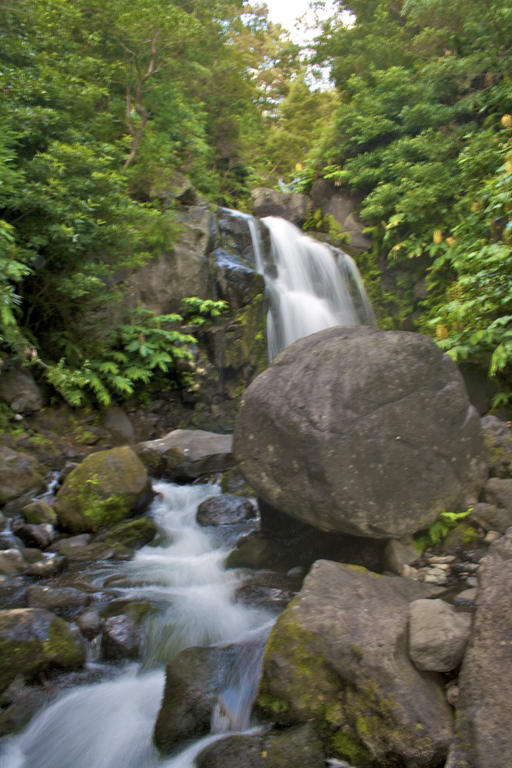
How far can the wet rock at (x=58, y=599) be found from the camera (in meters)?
4.06

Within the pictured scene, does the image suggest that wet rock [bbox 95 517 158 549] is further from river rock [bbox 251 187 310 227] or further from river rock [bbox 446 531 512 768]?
river rock [bbox 251 187 310 227]

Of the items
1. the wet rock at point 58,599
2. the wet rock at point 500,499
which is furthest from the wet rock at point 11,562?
the wet rock at point 500,499

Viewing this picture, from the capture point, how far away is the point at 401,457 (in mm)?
4191

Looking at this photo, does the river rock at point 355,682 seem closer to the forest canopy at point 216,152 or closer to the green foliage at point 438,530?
the green foliage at point 438,530

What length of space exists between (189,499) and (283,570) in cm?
224

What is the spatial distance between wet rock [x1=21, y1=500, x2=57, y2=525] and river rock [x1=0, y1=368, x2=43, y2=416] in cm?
260

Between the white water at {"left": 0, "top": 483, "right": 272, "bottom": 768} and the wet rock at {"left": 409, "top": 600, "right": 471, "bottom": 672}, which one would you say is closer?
the wet rock at {"left": 409, "top": 600, "right": 471, "bottom": 672}

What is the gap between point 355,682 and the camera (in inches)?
105

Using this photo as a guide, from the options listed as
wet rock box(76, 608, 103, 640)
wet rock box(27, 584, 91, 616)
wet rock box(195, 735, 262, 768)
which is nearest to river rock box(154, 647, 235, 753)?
wet rock box(195, 735, 262, 768)

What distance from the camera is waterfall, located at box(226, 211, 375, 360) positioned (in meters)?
11.3

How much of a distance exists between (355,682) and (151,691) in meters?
1.56

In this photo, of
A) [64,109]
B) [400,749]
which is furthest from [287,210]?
[400,749]

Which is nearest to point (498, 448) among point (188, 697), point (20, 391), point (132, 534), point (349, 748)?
point (349, 748)

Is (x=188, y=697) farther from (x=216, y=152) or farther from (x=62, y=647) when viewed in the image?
(x=216, y=152)
